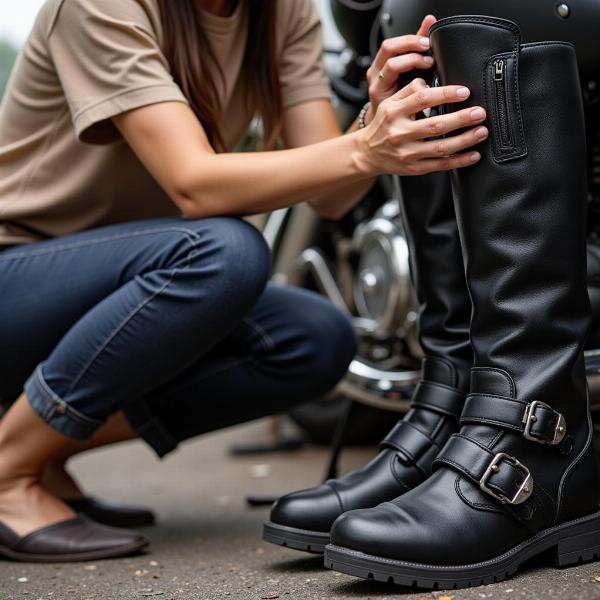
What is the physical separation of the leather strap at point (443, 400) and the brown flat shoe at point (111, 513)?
580mm

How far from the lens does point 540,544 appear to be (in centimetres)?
92

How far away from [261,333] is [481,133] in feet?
1.84

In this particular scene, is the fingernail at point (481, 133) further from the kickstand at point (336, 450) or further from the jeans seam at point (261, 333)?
the kickstand at point (336, 450)

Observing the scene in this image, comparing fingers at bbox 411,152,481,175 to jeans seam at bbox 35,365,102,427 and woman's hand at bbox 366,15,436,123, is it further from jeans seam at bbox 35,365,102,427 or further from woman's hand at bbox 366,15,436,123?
jeans seam at bbox 35,365,102,427

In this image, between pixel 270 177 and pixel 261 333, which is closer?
pixel 270 177

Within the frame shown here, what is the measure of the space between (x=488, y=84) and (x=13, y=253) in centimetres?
67

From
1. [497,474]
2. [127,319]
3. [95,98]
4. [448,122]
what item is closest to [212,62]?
[95,98]

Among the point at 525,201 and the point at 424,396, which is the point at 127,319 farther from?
the point at 525,201

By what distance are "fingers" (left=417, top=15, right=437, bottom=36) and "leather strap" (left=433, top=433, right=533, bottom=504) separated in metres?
0.41

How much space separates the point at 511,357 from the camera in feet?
3.02

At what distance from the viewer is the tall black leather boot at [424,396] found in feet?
3.36

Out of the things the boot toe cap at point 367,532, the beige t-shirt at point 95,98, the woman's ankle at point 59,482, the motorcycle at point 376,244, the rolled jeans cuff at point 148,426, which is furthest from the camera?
the woman's ankle at point 59,482

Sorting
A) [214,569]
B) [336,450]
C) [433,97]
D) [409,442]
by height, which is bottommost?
[336,450]

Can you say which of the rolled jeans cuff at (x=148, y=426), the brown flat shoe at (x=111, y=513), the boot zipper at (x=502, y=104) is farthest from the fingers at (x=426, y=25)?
the brown flat shoe at (x=111, y=513)
